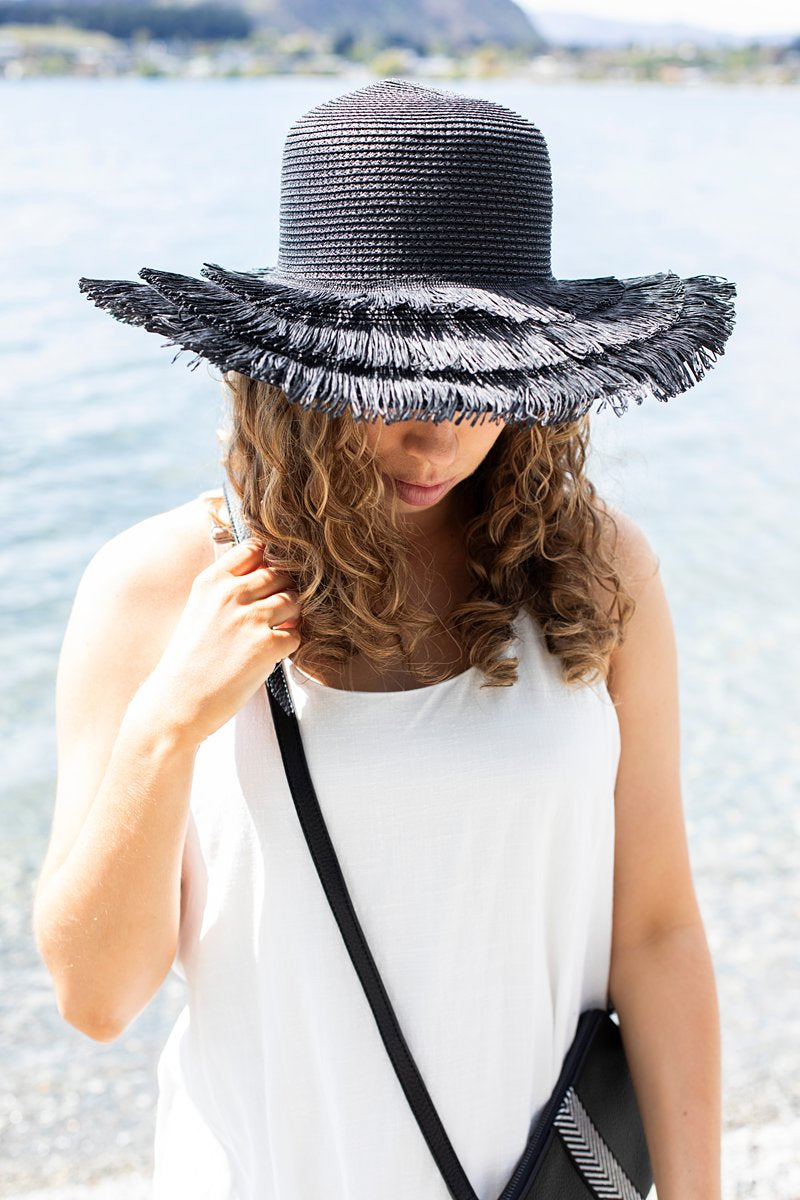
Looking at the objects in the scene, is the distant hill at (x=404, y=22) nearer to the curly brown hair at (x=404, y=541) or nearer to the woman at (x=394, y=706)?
the curly brown hair at (x=404, y=541)

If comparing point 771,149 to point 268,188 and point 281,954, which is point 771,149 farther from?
point 281,954

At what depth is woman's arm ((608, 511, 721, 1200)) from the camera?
1334 mm

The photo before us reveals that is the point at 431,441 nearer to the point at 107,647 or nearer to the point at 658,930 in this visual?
the point at 107,647

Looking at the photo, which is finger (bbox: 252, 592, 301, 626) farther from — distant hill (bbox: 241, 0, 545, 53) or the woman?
distant hill (bbox: 241, 0, 545, 53)

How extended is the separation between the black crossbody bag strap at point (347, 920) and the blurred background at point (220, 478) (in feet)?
1.28

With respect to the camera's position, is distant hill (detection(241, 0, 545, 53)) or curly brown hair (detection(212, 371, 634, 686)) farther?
distant hill (detection(241, 0, 545, 53))

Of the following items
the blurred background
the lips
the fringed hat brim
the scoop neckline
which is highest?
the fringed hat brim

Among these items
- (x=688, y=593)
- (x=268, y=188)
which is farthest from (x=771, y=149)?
(x=688, y=593)

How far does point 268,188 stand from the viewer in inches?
576

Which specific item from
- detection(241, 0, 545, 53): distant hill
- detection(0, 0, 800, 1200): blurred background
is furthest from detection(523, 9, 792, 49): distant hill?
detection(0, 0, 800, 1200): blurred background

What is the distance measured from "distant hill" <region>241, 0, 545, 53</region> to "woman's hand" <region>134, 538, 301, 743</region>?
158 ft

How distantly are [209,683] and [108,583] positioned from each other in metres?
0.21

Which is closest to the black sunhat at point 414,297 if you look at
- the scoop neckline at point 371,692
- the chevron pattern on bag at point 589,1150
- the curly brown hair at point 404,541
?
the curly brown hair at point 404,541

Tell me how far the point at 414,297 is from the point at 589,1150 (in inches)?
38.8
